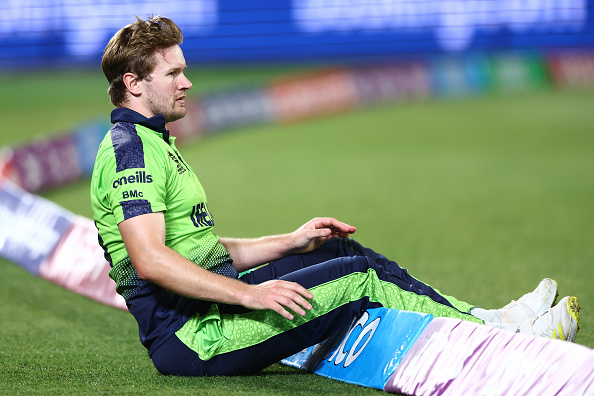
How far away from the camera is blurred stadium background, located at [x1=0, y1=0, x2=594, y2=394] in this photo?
5012 millimetres

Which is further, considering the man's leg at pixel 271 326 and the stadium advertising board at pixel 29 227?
the stadium advertising board at pixel 29 227

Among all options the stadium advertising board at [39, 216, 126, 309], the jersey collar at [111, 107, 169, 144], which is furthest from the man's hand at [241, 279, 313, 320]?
the stadium advertising board at [39, 216, 126, 309]

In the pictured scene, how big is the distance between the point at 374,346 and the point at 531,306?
88 cm

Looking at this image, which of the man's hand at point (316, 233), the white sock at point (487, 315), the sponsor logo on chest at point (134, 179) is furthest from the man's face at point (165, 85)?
the white sock at point (487, 315)

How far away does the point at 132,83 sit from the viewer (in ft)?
11.1

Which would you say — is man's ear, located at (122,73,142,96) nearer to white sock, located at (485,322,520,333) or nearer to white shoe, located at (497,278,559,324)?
white sock, located at (485,322,520,333)

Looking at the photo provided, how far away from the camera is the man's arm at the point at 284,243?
3.81 meters

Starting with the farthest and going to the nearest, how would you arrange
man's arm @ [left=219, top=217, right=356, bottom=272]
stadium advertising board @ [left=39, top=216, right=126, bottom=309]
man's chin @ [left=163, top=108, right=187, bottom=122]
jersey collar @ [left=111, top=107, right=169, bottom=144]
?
stadium advertising board @ [left=39, top=216, right=126, bottom=309] < man's arm @ [left=219, top=217, right=356, bottom=272] < man's chin @ [left=163, top=108, right=187, bottom=122] < jersey collar @ [left=111, top=107, right=169, bottom=144]

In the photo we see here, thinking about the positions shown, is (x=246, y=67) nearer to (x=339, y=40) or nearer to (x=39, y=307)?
Answer: (x=339, y=40)

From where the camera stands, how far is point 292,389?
11.1ft

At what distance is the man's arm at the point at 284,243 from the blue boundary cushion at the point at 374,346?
457 mm

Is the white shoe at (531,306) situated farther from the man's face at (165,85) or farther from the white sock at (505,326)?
the man's face at (165,85)

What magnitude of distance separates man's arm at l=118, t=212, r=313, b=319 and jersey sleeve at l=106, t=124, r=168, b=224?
0.14 feet

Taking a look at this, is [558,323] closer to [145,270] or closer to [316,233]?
[316,233]
